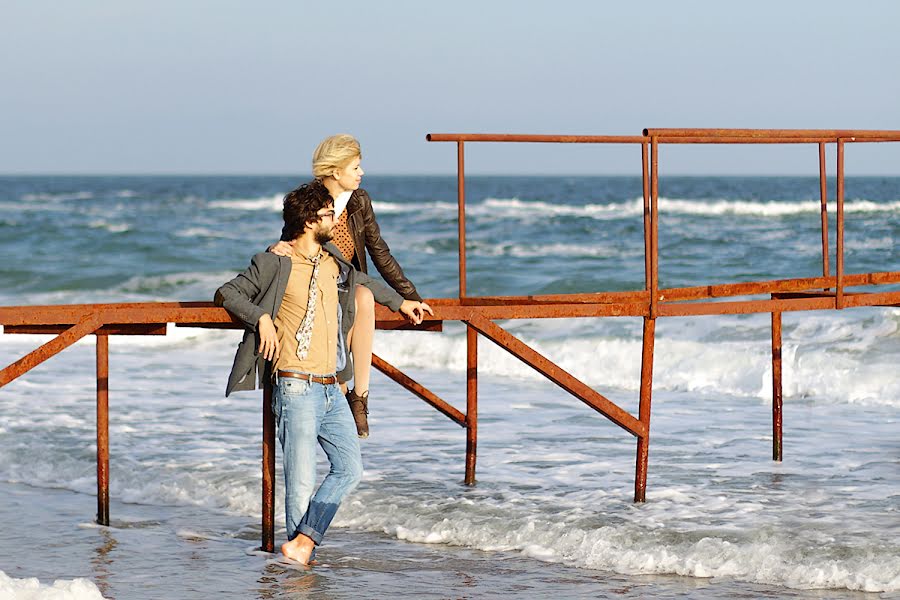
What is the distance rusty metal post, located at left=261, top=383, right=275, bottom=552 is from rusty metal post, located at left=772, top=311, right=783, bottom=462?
361 cm

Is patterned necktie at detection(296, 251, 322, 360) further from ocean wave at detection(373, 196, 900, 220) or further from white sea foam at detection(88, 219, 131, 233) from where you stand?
ocean wave at detection(373, 196, 900, 220)

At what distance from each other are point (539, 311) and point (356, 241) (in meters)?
1.06

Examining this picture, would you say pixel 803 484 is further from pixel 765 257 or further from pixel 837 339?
pixel 765 257

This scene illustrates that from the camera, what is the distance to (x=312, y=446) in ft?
18.8

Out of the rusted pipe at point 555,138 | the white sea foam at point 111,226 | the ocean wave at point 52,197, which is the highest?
the ocean wave at point 52,197

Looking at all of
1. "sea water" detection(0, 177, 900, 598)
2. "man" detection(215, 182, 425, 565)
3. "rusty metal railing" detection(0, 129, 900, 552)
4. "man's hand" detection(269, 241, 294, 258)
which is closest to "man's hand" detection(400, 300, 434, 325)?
"rusty metal railing" detection(0, 129, 900, 552)

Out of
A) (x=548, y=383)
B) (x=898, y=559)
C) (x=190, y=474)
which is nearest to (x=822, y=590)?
(x=898, y=559)

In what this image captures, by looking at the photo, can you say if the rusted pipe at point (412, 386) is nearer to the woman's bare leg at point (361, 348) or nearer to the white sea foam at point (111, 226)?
the woman's bare leg at point (361, 348)

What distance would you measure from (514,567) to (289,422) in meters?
1.31

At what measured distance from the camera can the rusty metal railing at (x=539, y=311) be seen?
600 centimetres

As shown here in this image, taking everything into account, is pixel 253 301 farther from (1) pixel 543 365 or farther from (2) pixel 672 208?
(2) pixel 672 208

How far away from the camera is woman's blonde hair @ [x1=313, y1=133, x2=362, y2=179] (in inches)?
232

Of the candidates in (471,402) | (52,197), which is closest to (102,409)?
(471,402)

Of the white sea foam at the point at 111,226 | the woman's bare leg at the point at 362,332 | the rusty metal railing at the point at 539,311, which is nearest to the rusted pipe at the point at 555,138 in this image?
the rusty metal railing at the point at 539,311
